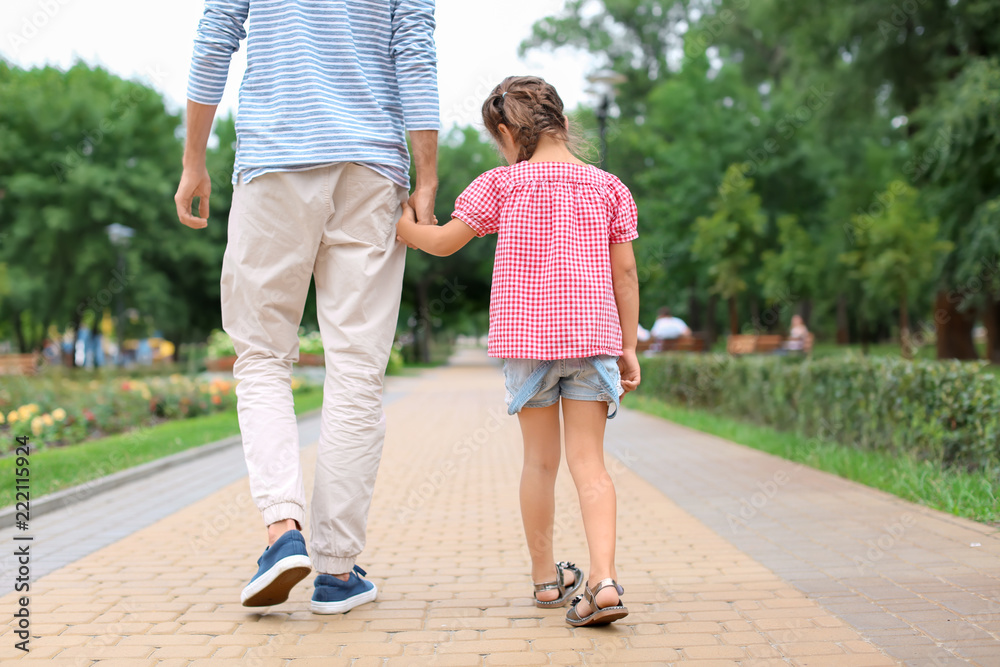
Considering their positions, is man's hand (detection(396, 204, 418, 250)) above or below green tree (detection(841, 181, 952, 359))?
below

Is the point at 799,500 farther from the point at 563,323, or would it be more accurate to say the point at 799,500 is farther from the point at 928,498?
the point at 563,323

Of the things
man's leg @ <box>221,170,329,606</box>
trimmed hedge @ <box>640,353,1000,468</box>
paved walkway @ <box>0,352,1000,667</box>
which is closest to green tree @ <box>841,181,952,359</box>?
trimmed hedge @ <box>640,353,1000,468</box>

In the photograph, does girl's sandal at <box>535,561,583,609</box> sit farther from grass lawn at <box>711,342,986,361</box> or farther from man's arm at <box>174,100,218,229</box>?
grass lawn at <box>711,342,986,361</box>

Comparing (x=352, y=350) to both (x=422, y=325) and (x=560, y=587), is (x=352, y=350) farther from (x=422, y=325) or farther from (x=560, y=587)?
(x=422, y=325)

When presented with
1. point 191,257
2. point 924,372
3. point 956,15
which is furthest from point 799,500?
point 191,257

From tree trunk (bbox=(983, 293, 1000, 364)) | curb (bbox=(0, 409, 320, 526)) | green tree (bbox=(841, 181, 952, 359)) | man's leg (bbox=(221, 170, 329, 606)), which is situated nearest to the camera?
man's leg (bbox=(221, 170, 329, 606))

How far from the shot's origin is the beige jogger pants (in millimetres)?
2791

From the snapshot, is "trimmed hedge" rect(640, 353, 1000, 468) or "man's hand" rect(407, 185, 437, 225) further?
"trimmed hedge" rect(640, 353, 1000, 468)

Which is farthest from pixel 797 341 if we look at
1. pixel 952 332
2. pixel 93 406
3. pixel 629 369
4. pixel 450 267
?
pixel 450 267

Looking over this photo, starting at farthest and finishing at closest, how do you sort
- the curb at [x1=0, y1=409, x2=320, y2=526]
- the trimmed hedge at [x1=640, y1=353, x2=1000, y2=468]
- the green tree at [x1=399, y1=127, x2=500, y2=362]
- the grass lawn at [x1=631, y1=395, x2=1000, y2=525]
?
the green tree at [x1=399, y1=127, x2=500, y2=362], the trimmed hedge at [x1=640, y1=353, x2=1000, y2=468], the curb at [x1=0, y1=409, x2=320, y2=526], the grass lawn at [x1=631, y1=395, x2=1000, y2=525]

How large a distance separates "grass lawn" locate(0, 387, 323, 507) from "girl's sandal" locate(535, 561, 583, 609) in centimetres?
335

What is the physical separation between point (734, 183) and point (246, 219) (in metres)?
21.0

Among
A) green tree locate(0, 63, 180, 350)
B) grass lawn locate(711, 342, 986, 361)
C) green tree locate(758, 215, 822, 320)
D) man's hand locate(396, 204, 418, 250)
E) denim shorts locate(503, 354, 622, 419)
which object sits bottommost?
grass lawn locate(711, 342, 986, 361)

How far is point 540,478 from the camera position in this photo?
2.92 m
